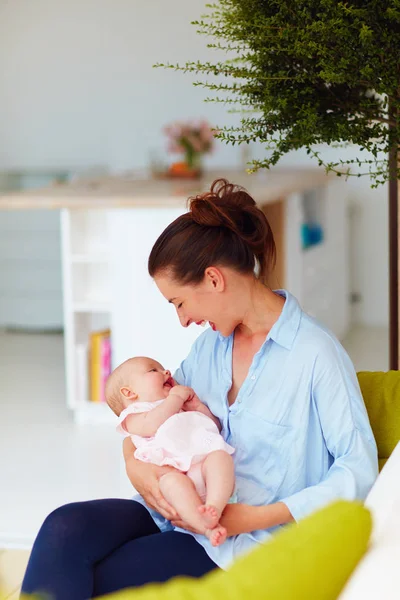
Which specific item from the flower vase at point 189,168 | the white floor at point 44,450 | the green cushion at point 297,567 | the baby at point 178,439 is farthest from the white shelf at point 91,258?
the green cushion at point 297,567

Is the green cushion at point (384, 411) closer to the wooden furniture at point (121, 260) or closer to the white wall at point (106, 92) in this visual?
the wooden furniture at point (121, 260)

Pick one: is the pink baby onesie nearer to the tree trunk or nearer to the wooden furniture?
A: the tree trunk

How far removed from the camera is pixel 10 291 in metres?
6.81

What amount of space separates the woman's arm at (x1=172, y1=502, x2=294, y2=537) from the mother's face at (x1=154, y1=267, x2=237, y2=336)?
1.26ft

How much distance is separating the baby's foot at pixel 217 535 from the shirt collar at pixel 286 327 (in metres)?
0.38

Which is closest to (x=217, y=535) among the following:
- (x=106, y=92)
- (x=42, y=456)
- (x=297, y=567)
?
(x=297, y=567)

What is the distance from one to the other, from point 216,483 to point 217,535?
111 mm

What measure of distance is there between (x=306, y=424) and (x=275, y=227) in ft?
10.8

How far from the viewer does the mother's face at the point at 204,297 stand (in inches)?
70.2

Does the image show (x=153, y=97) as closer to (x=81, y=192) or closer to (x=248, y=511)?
(x=81, y=192)

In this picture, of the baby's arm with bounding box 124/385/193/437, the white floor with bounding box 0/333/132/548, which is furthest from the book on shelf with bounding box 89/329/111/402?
the baby's arm with bounding box 124/385/193/437

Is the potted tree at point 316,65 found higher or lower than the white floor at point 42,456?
higher

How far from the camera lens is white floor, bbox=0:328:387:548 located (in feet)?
11.1

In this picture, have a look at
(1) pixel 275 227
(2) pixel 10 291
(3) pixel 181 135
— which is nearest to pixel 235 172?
(3) pixel 181 135
